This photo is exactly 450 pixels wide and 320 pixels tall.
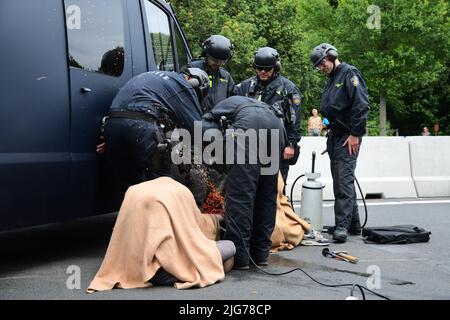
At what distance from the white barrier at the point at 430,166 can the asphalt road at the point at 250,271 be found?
3.69 m

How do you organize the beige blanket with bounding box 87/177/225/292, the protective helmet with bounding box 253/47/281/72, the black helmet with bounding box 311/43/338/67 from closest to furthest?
the beige blanket with bounding box 87/177/225/292
the protective helmet with bounding box 253/47/281/72
the black helmet with bounding box 311/43/338/67

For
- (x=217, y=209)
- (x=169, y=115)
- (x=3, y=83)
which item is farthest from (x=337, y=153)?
(x=3, y=83)

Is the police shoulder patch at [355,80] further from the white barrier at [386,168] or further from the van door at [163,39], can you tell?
the white barrier at [386,168]

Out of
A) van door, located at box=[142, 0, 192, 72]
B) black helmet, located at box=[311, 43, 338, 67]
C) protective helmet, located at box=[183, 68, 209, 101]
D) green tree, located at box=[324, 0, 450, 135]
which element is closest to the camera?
protective helmet, located at box=[183, 68, 209, 101]

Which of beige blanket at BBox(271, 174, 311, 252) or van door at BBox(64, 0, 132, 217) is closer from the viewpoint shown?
van door at BBox(64, 0, 132, 217)

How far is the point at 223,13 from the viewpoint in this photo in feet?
73.8

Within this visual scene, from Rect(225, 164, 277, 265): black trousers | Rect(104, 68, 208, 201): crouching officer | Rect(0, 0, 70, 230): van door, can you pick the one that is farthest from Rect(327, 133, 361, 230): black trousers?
Rect(0, 0, 70, 230): van door

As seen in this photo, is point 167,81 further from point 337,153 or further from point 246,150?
point 337,153

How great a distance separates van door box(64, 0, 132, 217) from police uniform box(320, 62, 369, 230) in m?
2.53

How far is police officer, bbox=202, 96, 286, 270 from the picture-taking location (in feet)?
17.2

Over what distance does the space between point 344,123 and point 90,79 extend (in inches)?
120

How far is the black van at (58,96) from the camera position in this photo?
441 centimetres

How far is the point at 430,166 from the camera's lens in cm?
1136

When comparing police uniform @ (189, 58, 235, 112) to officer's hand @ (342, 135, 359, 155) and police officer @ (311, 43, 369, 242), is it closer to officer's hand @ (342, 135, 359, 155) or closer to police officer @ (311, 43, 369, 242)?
police officer @ (311, 43, 369, 242)
